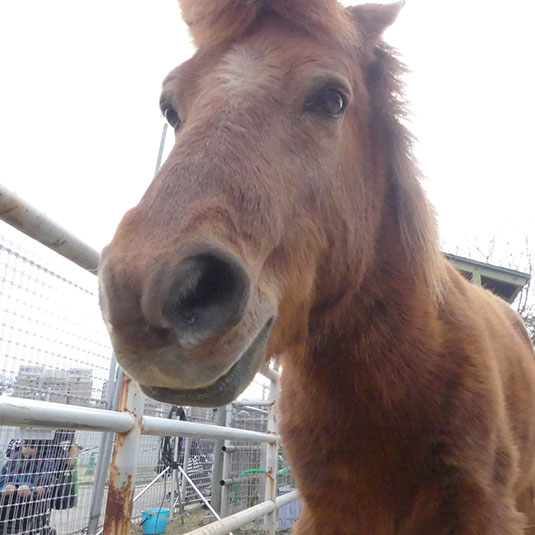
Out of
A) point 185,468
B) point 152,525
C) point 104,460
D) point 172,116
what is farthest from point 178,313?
point 185,468

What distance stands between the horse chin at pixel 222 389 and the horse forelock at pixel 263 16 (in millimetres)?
1410

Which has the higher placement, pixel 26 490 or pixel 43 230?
pixel 43 230

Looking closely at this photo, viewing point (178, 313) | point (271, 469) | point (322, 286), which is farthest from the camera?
point (271, 469)

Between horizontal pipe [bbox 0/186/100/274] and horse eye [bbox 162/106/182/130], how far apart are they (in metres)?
0.73

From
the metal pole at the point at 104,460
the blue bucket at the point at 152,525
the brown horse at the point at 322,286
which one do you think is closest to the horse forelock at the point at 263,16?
the brown horse at the point at 322,286

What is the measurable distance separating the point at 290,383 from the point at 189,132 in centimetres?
167

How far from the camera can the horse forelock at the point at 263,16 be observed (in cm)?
219

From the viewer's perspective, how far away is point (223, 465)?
25.4ft

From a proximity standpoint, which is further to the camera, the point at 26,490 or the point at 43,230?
the point at 26,490

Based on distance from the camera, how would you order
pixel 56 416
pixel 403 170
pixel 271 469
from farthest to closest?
1. pixel 271 469
2. pixel 403 170
3. pixel 56 416

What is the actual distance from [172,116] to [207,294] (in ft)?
4.47

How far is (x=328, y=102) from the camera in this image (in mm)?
2074

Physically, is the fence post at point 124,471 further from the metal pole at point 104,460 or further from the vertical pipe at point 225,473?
the vertical pipe at point 225,473

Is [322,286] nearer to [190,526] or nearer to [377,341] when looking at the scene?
[377,341]
